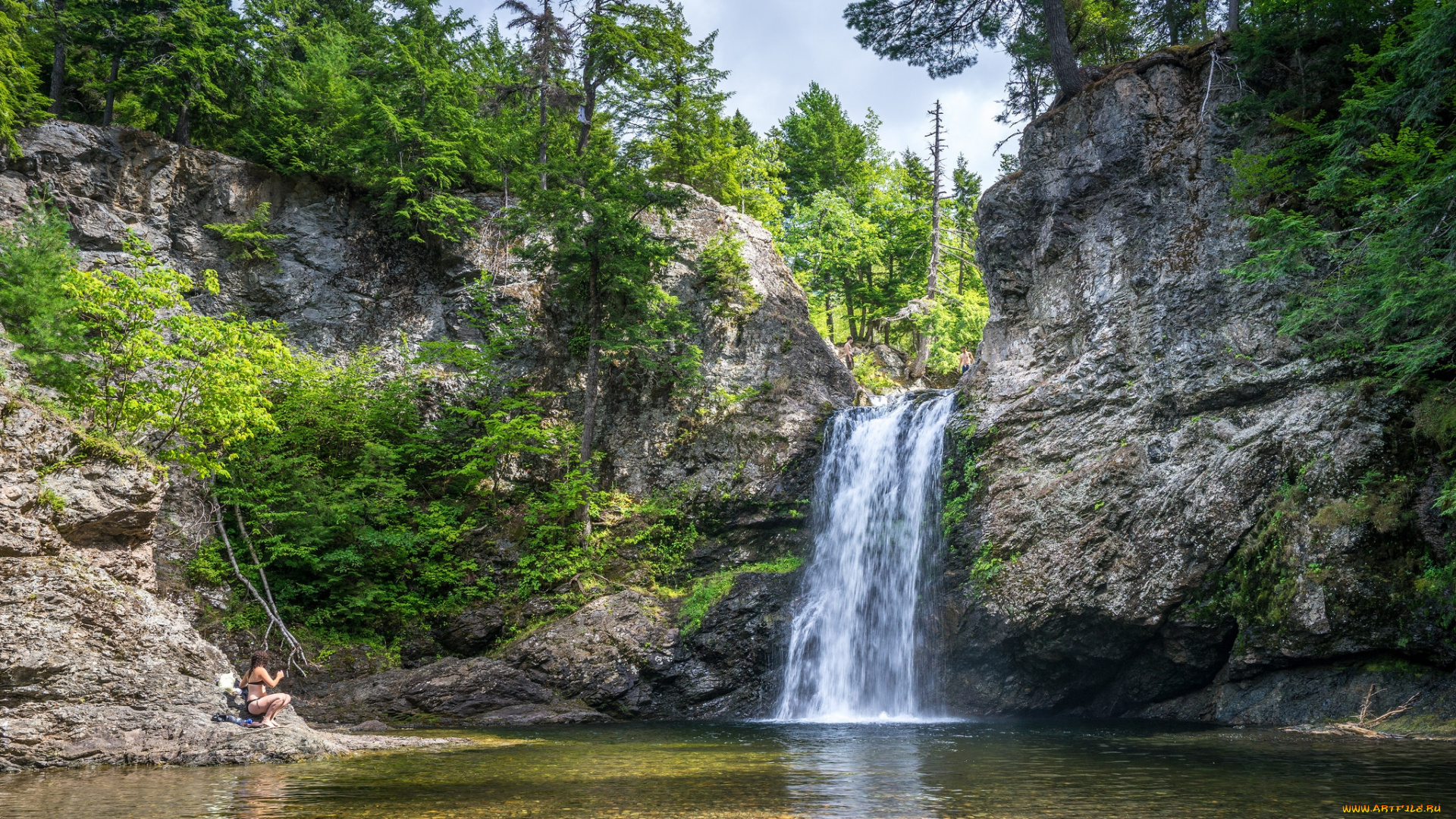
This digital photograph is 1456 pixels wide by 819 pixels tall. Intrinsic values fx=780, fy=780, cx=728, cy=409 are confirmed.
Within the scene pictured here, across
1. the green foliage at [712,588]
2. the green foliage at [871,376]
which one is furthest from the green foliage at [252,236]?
the green foliage at [871,376]

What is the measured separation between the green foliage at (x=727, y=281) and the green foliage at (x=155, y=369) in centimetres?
1068

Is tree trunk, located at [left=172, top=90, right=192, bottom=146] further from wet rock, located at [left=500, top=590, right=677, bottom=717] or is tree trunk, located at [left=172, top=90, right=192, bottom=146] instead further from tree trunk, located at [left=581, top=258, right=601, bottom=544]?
wet rock, located at [left=500, top=590, right=677, bottom=717]

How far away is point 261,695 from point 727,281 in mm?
14537

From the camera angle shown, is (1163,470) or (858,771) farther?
(1163,470)

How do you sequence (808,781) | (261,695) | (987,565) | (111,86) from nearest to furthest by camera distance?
1. (808,781)
2. (261,695)
3. (987,565)
4. (111,86)

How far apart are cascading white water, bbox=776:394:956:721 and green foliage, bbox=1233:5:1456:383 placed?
6.31m

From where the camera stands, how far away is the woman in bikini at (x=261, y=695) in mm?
8539

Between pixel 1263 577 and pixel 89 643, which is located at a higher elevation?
pixel 1263 577

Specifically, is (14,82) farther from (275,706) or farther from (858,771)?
(858,771)

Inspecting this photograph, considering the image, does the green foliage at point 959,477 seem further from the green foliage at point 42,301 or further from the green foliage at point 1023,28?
the green foliage at point 42,301

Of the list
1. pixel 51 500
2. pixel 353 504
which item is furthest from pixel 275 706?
pixel 353 504

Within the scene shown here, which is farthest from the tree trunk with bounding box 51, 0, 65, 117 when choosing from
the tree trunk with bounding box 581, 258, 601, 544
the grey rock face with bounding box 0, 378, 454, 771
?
the grey rock face with bounding box 0, 378, 454, 771

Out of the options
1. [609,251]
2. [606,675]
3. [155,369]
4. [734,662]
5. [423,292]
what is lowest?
[606,675]

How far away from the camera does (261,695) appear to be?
8.65 m
